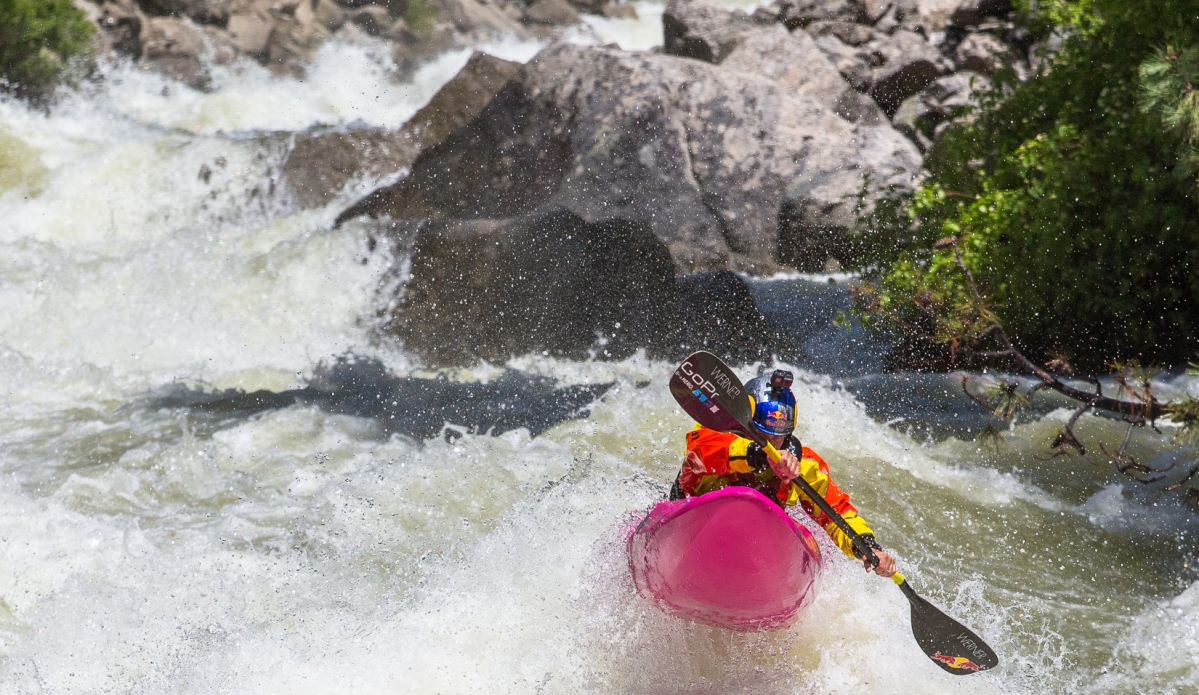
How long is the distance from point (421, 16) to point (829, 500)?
9.29m

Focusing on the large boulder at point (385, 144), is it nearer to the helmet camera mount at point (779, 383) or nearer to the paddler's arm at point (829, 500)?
the helmet camera mount at point (779, 383)

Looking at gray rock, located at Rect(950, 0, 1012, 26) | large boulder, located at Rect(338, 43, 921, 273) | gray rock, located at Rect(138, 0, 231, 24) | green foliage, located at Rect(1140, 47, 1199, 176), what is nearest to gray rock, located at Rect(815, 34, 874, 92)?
gray rock, located at Rect(950, 0, 1012, 26)

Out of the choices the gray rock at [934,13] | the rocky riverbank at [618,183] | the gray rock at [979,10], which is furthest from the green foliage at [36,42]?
the gray rock at [979,10]

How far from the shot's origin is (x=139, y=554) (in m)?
3.98

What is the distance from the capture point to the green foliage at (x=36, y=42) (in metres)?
8.63

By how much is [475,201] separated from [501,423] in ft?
5.94

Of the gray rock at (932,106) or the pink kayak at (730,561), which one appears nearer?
the pink kayak at (730,561)

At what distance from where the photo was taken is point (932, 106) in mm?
7551

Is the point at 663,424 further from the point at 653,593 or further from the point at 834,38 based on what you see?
the point at 834,38

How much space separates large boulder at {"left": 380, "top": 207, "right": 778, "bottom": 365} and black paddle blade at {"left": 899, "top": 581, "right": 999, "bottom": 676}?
3070 millimetres

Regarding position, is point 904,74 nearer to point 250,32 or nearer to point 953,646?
point 953,646

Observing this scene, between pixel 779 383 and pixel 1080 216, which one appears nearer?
pixel 779 383

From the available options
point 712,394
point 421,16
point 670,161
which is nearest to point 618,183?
point 670,161

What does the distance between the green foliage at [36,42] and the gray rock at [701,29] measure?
221 inches
